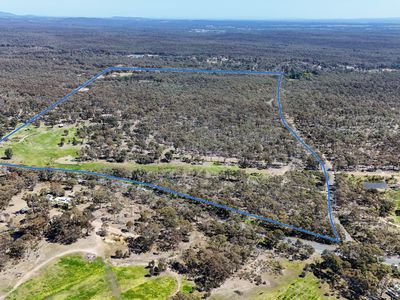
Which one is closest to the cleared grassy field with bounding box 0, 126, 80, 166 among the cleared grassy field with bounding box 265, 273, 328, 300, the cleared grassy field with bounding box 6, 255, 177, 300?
the cleared grassy field with bounding box 6, 255, 177, 300

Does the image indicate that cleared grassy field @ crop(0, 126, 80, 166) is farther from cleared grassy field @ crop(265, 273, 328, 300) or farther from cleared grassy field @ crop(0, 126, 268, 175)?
cleared grassy field @ crop(265, 273, 328, 300)

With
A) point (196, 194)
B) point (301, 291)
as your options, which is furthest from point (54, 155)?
point (301, 291)

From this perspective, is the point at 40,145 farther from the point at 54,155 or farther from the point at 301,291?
the point at 301,291

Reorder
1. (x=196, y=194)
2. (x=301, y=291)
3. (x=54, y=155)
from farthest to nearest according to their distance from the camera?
(x=54, y=155), (x=196, y=194), (x=301, y=291)

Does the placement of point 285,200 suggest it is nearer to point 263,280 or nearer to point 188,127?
point 263,280

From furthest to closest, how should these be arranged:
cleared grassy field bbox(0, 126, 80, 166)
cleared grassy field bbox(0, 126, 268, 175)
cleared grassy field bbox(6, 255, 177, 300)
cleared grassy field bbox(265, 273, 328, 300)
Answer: cleared grassy field bbox(0, 126, 80, 166) < cleared grassy field bbox(0, 126, 268, 175) < cleared grassy field bbox(265, 273, 328, 300) < cleared grassy field bbox(6, 255, 177, 300)

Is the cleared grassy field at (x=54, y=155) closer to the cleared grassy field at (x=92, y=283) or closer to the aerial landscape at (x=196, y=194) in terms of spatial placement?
the aerial landscape at (x=196, y=194)

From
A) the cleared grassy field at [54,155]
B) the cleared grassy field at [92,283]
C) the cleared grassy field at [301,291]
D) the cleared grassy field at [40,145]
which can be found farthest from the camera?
the cleared grassy field at [40,145]

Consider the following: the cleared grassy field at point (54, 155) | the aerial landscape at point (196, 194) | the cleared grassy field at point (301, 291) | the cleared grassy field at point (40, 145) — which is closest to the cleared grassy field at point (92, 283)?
the aerial landscape at point (196, 194)

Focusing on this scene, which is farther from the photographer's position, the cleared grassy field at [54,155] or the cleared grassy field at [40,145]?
the cleared grassy field at [40,145]
